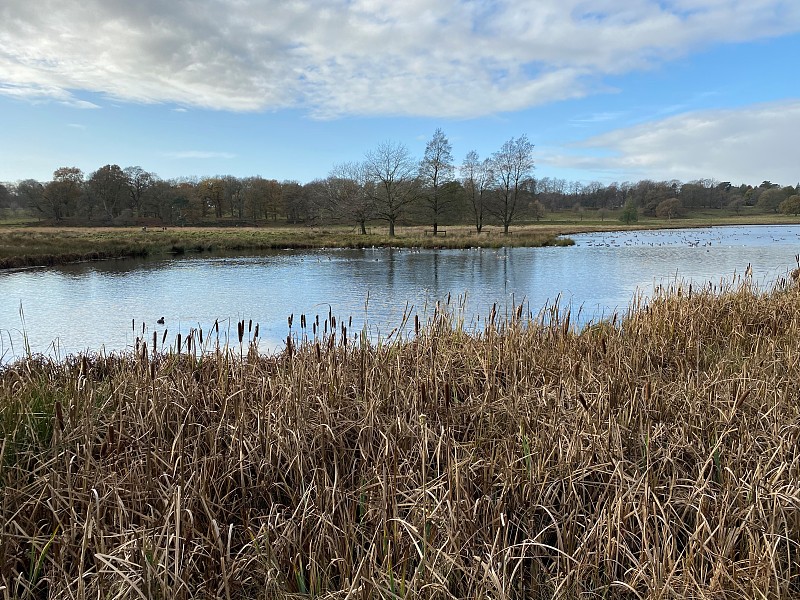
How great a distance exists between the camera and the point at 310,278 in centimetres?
1973

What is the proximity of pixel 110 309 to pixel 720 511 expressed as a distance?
13.8 metres

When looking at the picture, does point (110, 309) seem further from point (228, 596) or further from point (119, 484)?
point (228, 596)

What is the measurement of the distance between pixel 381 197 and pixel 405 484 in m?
42.8

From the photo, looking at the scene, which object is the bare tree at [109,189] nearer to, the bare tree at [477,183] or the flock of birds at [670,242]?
the bare tree at [477,183]

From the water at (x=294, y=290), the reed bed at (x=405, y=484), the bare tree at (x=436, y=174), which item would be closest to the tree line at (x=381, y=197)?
the bare tree at (x=436, y=174)

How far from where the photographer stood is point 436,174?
4466 centimetres

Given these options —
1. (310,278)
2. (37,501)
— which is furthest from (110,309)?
(37,501)

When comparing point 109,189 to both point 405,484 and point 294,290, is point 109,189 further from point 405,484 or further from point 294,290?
point 405,484

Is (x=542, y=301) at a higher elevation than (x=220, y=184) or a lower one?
lower

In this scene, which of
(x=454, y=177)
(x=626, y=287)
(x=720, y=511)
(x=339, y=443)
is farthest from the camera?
(x=454, y=177)

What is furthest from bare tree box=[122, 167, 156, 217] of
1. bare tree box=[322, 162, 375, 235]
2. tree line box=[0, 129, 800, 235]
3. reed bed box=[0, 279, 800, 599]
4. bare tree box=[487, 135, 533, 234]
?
reed bed box=[0, 279, 800, 599]

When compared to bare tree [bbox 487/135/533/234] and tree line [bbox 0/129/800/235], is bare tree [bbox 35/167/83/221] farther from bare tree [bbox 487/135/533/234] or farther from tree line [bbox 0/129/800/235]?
bare tree [bbox 487/135/533/234]

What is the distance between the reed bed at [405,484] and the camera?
7.07 feet

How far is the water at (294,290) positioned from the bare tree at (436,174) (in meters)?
16.6
